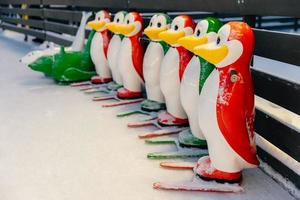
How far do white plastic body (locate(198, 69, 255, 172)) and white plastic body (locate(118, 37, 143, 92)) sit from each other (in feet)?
3.14

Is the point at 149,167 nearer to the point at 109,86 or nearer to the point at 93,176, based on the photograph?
the point at 93,176

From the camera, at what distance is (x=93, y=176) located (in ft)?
4.58

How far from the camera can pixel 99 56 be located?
101 inches

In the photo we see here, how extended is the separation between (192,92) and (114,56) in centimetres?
97

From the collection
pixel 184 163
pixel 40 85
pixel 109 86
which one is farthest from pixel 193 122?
pixel 40 85

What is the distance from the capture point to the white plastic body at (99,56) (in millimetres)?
2570

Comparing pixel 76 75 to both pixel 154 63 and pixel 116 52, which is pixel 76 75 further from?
pixel 154 63

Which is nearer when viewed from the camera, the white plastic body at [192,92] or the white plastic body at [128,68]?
the white plastic body at [192,92]

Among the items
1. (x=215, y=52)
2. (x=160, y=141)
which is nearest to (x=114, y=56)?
(x=160, y=141)

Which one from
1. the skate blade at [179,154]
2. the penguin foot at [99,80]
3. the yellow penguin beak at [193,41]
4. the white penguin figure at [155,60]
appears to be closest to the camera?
the yellow penguin beak at [193,41]

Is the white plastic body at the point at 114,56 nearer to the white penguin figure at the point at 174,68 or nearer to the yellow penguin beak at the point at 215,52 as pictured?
the white penguin figure at the point at 174,68

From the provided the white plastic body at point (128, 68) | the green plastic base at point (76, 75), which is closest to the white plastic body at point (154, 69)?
the white plastic body at point (128, 68)

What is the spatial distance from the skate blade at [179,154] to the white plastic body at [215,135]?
8.2 inches

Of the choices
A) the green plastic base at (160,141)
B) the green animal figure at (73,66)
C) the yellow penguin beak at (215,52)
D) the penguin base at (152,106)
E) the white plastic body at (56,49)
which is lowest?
the green plastic base at (160,141)
